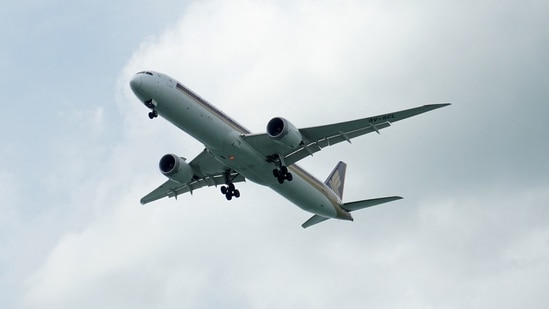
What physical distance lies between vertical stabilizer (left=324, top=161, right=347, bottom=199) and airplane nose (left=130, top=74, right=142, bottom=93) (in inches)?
694

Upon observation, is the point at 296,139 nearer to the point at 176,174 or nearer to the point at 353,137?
the point at 353,137

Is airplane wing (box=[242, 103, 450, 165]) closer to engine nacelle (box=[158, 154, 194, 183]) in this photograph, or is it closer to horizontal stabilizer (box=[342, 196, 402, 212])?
horizontal stabilizer (box=[342, 196, 402, 212])

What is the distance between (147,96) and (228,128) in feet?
15.2

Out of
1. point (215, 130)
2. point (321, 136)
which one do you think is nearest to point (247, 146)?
point (215, 130)

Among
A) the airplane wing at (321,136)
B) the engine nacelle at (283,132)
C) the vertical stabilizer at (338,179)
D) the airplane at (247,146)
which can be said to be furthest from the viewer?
the vertical stabilizer at (338,179)

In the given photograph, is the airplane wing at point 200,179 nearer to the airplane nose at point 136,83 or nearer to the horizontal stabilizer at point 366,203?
the horizontal stabilizer at point 366,203

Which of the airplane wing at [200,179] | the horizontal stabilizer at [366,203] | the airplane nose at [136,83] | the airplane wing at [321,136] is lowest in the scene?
the horizontal stabilizer at [366,203]

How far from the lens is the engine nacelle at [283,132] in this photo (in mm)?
38500

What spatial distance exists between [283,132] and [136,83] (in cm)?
760

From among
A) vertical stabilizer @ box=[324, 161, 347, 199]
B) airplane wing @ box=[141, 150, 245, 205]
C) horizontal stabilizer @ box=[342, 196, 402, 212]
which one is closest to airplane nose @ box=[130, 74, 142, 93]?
airplane wing @ box=[141, 150, 245, 205]

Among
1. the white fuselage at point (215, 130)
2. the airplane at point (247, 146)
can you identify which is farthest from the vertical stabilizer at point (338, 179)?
the white fuselage at point (215, 130)

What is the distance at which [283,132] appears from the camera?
3841 cm

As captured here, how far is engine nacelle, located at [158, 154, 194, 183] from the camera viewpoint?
142 feet

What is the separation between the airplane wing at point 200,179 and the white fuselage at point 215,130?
320cm
